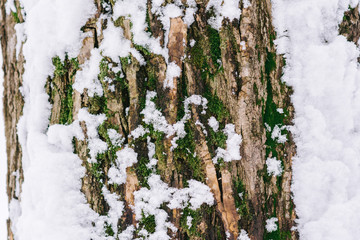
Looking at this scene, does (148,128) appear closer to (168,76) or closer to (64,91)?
(168,76)

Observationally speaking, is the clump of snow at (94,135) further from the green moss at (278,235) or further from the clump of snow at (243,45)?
the green moss at (278,235)

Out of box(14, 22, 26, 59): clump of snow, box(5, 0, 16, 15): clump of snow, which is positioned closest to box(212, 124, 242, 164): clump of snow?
box(14, 22, 26, 59): clump of snow

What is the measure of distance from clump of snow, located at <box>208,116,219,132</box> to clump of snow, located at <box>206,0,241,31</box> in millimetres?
329

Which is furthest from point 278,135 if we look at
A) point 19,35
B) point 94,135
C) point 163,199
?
point 19,35

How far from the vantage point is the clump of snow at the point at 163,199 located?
0.96 metres

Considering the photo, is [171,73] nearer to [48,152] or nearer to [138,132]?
[138,132]

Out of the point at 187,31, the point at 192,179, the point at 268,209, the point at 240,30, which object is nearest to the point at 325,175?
the point at 268,209

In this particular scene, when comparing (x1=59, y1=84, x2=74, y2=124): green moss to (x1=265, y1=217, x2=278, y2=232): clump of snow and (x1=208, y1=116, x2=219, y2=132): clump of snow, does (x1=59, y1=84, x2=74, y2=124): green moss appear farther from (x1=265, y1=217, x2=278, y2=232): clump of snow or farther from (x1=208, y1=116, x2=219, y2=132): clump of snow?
(x1=265, y1=217, x2=278, y2=232): clump of snow

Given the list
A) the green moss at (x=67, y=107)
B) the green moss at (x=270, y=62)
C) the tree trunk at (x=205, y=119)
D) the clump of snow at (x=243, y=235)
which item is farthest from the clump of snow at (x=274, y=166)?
the green moss at (x=67, y=107)

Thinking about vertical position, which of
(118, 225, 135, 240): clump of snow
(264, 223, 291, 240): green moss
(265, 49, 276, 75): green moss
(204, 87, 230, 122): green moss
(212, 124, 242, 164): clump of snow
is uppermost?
(265, 49, 276, 75): green moss

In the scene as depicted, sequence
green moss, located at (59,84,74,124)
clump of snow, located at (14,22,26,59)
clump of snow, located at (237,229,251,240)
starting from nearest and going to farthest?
clump of snow, located at (237,229,251,240)
green moss, located at (59,84,74,124)
clump of snow, located at (14,22,26,59)

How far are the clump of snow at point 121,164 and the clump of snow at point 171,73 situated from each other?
279mm

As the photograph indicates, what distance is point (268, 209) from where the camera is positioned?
100 centimetres

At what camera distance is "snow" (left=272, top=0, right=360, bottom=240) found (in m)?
0.99
